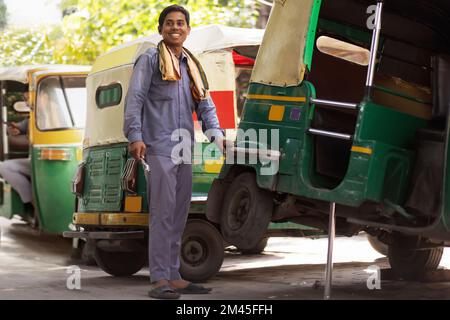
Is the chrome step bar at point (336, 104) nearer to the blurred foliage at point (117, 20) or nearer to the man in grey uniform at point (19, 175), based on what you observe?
the man in grey uniform at point (19, 175)

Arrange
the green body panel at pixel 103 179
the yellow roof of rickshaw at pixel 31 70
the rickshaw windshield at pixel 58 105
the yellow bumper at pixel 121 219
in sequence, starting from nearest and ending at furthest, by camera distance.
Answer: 1. the yellow bumper at pixel 121 219
2. the green body panel at pixel 103 179
3. the rickshaw windshield at pixel 58 105
4. the yellow roof of rickshaw at pixel 31 70

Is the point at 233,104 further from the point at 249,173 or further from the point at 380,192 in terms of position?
the point at 380,192

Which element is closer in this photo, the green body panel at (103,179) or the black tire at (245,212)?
the black tire at (245,212)

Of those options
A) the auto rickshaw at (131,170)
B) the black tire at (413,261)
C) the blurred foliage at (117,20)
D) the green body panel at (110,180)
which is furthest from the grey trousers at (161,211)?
the blurred foliage at (117,20)

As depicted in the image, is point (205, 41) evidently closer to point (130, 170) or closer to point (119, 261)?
point (130, 170)

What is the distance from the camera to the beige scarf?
730 cm

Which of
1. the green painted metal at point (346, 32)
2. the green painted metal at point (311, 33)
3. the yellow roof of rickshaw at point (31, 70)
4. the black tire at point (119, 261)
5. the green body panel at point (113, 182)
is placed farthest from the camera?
the yellow roof of rickshaw at point (31, 70)

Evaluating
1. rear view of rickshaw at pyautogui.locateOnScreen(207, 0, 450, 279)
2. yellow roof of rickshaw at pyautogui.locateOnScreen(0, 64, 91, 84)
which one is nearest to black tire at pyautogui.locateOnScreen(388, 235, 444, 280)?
rear view of rickshaw at pyautogui.locateOnScreen(207, 0, 450, 279)

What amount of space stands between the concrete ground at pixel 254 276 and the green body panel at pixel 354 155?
1.02 meters

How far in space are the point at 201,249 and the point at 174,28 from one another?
2276mm

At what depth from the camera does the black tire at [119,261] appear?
9328 mm

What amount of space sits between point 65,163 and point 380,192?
598cm

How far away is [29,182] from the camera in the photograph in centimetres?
1266

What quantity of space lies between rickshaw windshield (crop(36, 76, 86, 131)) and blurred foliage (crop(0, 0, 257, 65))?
123 inches
